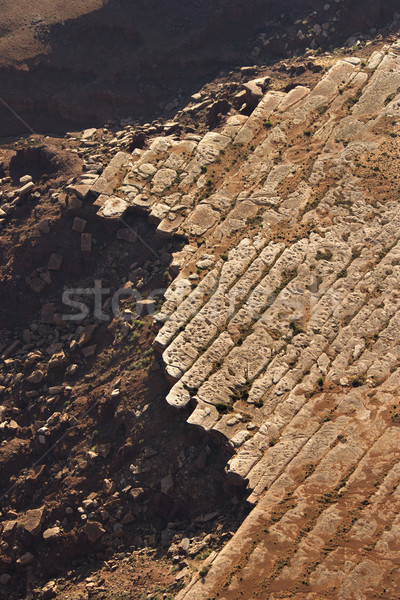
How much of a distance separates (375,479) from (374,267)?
32.8 feet

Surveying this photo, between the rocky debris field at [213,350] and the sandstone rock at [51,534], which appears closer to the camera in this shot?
the rocky debris field at [213,350]

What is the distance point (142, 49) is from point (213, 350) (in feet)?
76.4

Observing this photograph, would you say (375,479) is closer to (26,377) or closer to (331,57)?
(26,377)

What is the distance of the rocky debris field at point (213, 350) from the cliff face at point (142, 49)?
3646 millimetres

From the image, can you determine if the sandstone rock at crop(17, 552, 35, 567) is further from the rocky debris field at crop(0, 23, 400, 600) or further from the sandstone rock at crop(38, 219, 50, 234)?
the sandstone rock at crop(38, 219, 50, 234)

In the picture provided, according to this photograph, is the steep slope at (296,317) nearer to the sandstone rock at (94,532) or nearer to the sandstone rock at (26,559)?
the sandstone rock at (94,532)

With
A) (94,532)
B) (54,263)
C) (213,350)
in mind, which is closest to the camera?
(94,532)

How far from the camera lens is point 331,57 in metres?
37.5

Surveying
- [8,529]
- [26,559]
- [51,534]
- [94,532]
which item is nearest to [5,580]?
[26,559]

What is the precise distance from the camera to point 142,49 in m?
39.6

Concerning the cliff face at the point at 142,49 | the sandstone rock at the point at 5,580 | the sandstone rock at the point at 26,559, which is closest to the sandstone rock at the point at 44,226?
the cliff face at the point at 142,49

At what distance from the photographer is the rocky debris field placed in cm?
2128

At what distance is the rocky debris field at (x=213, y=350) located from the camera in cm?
2128

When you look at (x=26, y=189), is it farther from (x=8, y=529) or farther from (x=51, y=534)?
(x=51, y=534)
